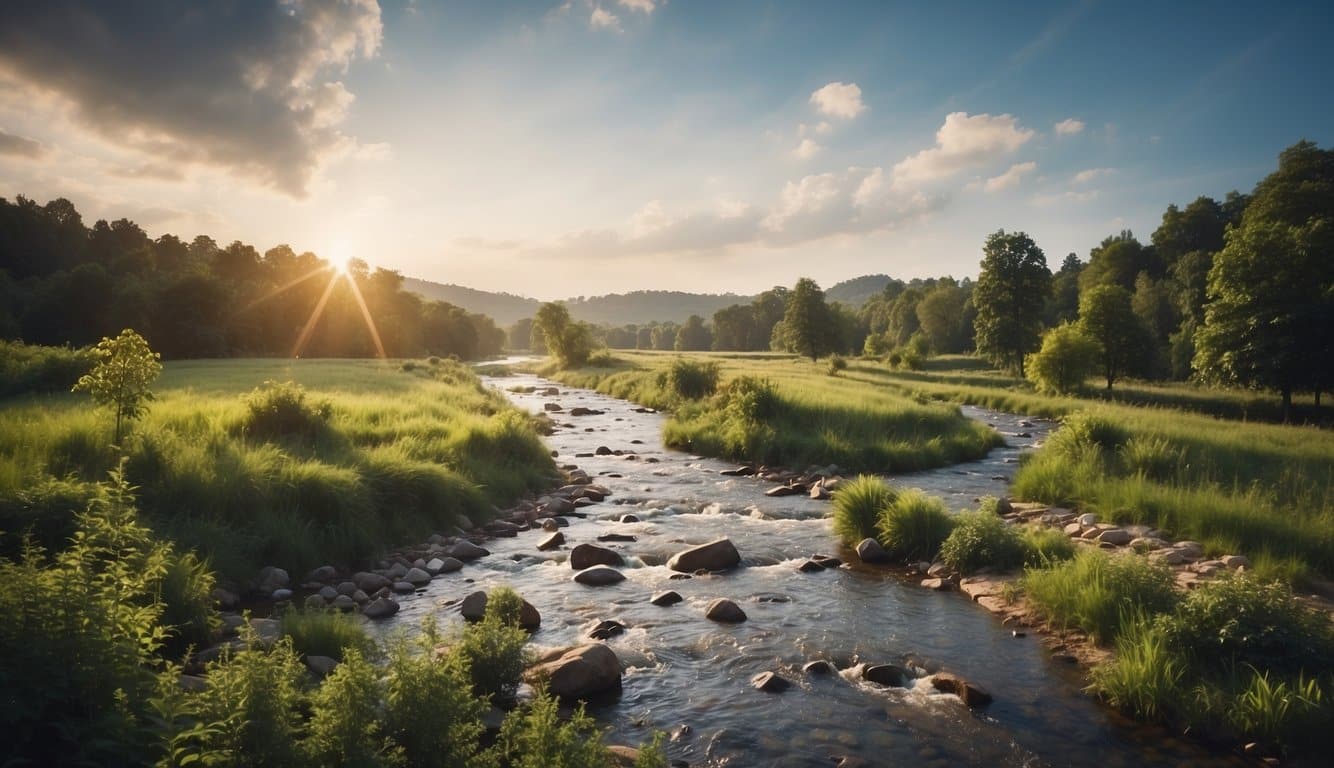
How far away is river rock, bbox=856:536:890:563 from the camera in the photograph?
1268cm

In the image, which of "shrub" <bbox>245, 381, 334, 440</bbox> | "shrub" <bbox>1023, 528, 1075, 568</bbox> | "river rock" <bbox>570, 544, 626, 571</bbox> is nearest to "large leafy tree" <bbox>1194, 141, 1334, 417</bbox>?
"shrub" <bbox>1023, 528, 1075, 568</bbox>

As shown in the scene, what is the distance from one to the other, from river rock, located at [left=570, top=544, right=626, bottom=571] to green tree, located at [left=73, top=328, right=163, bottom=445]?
323 inches

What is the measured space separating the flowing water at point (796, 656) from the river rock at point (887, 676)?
0.17 m

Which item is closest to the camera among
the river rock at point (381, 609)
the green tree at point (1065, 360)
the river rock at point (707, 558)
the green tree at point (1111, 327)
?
the river rock at point (381, 609)

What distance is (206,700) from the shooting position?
425cm

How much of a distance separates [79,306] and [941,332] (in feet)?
382

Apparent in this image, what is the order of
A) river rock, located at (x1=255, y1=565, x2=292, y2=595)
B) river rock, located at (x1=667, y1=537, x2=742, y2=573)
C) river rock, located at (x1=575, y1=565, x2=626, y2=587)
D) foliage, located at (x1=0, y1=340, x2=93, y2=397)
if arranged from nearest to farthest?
river rock, located at (x1=255, y1=565, x2=292, y2=595) < river rock, located at (x1=575, y1=565, x2=626, y2=587) < river rock, located at (x1=667, y1=537, x2=742, y2=573) < foliage, located at (x1=0, y1=340, x2=93, y2=397)

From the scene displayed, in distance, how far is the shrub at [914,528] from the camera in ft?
41.8

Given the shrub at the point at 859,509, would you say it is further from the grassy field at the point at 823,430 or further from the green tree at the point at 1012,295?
the green tree at the point at 1012,295

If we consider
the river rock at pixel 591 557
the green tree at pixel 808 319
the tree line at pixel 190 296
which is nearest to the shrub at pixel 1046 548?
the river rock at pixel 591 557

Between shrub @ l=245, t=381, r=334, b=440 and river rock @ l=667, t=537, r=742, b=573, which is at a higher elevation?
shrub @ l=245, t=381, r=334, b=440

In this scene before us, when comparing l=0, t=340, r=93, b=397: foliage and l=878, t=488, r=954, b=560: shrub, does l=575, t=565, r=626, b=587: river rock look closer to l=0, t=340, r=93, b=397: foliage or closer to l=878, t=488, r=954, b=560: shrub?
l=878, t=488, r=954, b=560: shrub

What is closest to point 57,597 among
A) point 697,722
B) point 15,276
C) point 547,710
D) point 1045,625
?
point 547,710

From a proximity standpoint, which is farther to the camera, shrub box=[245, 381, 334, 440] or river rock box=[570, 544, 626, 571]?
shrub box=[245, 381, 334, 440]
